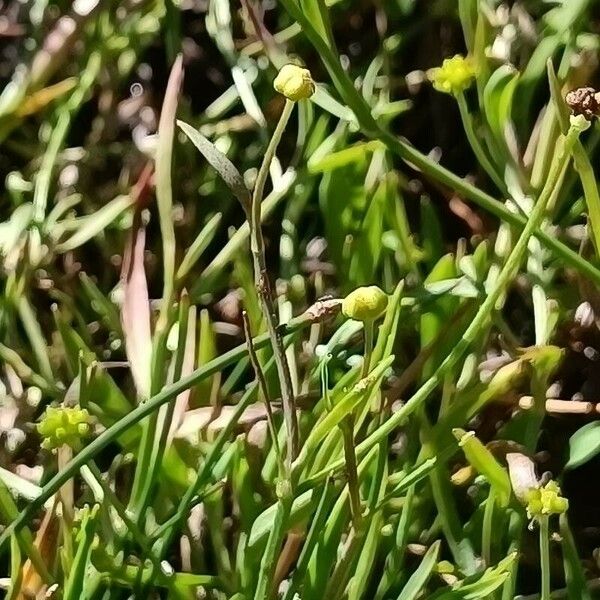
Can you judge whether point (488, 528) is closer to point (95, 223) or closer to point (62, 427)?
point (62, 427)

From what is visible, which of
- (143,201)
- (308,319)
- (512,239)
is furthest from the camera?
(143,201)

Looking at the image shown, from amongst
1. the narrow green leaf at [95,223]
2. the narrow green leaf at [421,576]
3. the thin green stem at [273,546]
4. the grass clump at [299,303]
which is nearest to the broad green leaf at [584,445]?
the grass clump at [299,303]

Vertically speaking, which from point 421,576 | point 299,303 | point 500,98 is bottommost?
point 421,576

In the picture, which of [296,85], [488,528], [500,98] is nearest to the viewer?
[296,85]

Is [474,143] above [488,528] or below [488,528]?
above

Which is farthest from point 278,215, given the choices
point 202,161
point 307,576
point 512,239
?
point 307,576

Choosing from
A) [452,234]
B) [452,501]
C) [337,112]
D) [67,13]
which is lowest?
[452,501]

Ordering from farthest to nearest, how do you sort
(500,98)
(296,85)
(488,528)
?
(500,98)
(488,528)
(296,85)

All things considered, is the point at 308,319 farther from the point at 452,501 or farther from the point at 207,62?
the point at 207,62

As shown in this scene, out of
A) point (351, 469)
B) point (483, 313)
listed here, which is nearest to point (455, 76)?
point (483, 313)
